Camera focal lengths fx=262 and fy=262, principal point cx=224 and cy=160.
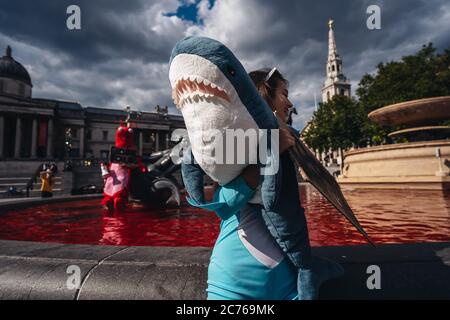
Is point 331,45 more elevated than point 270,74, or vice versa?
point 331,45

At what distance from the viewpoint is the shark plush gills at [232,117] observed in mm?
1241

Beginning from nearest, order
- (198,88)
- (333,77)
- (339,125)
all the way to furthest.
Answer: (198,88)
(339,125)
(333,77)

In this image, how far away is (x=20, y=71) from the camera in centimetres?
4656

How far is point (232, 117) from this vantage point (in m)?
1.29

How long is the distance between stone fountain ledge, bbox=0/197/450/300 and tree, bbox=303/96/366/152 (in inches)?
1490

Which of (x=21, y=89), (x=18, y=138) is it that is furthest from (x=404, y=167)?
(x=21, y=89)

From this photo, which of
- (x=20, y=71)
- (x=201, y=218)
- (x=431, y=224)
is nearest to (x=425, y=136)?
(x=431, y=224)

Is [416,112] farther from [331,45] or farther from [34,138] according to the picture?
[331,45]

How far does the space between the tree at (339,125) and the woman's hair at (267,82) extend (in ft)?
125

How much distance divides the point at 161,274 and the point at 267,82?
53.8 inches

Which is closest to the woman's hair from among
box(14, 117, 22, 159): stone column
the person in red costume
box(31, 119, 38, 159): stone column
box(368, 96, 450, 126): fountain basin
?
the person in red costume

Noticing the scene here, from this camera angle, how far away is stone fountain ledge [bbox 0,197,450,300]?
59.1 inches

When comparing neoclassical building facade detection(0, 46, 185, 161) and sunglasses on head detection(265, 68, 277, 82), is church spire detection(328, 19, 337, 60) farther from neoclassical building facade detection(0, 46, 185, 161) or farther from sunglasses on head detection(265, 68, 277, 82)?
sunglasses on head detection(265, 68, 277, 82)

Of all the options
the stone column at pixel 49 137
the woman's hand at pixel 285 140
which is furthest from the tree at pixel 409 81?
the stone column at pixel 49 137
